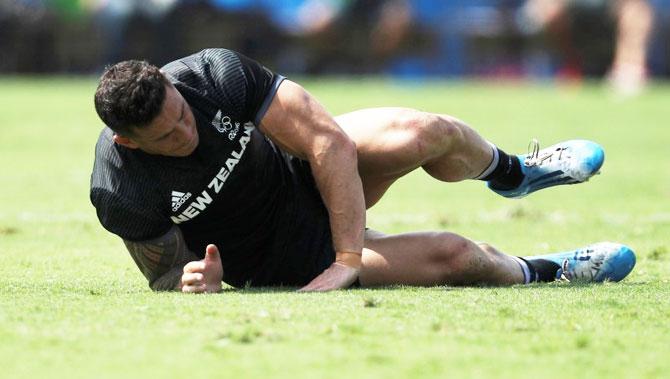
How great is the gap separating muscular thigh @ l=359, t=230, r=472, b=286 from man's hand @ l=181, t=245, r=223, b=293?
0.72 meters

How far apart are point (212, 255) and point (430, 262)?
1.09 m

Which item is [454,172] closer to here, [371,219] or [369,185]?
[369,185]

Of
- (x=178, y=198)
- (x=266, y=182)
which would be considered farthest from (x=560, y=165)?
(x=178, y=198)

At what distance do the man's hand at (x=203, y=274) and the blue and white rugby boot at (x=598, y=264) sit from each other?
1711 mm

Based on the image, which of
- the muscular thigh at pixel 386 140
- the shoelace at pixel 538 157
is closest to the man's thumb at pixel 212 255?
the muscular thigh at pixel 386 140

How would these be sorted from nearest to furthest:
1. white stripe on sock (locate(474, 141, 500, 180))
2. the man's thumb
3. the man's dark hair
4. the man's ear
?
the man's dark hair
the man's ear
the man's thumb
white stripe on sock (locate(474, 141, 500, 180))

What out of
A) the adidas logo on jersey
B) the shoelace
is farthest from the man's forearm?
the shoelace

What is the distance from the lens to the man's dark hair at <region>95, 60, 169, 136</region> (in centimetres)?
542

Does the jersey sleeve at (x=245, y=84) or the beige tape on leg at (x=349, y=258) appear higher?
the jersey sleeve at (x=245, y=84)

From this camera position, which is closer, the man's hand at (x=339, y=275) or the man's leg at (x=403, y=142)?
the man's hand at (x=339, y=275)

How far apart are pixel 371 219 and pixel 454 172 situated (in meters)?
3.23

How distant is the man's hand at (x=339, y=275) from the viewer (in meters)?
5.94

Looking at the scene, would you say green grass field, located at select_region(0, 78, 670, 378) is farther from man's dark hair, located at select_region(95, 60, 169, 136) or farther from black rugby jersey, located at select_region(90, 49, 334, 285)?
man's dark hair, located at select_region(95, 60, 169, 136)

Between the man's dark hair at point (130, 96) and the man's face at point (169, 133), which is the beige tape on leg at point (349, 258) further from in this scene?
the man's dark hair at point (130, 96)
